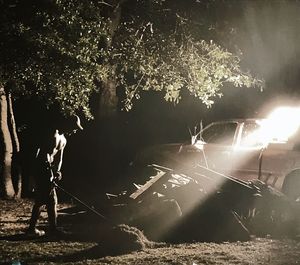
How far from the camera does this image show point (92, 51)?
851cm

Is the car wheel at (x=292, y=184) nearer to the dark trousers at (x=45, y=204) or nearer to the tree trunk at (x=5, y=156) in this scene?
the dark trousers at (x=45, y=204)

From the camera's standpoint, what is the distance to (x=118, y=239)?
653cm

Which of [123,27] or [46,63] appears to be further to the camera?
[123,27]

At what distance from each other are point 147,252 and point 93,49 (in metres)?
4.10

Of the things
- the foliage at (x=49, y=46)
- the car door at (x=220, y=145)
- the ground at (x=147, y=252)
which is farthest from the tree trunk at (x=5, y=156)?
the car door at (x=220, y=145)

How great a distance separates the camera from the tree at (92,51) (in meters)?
8.12

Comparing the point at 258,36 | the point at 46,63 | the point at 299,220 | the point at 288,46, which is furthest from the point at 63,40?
the point at 288,46

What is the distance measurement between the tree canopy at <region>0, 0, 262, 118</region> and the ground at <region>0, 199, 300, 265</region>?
290 cm

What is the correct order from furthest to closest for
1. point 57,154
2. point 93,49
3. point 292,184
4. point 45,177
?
point 292,184 → point 93,49 → point 57,154 → point 45,177

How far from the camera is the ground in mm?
5754

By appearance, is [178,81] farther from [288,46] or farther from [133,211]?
[288,46]

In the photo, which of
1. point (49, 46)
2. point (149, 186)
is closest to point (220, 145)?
point (149, 186)

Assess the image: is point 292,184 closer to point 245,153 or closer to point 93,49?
point 245,153

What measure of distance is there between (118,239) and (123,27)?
22.5 feet
